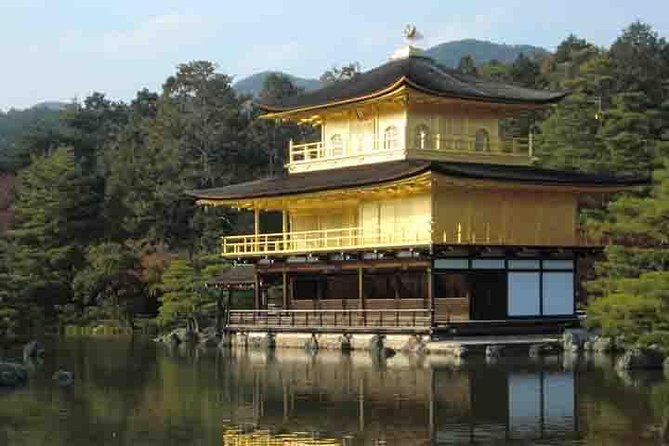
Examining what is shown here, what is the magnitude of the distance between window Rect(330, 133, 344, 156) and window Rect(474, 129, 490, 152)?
5.08 m

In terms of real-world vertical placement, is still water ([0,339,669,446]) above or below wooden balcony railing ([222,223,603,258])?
below

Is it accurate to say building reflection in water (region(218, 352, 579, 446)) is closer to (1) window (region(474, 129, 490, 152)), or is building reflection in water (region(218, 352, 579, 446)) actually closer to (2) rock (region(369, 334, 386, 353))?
(2) rock (region(369, 334, 386, 353))

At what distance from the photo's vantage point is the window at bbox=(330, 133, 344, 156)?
4688cm

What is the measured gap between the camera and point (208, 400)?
25.3 meters

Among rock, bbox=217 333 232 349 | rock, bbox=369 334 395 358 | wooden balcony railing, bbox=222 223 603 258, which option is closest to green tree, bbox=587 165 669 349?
wooden balcony railing, bbox=222 223 603 258

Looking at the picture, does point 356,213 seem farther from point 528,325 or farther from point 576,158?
point 576,158

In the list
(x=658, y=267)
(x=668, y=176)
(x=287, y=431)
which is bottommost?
(x=287, y=431)

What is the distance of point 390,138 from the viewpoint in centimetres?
4447

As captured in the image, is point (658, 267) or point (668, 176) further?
point (658, 267)

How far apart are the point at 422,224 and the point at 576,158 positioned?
1358cm

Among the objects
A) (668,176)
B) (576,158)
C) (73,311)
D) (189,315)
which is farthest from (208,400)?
(73,311)

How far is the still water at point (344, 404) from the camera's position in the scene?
1961cm

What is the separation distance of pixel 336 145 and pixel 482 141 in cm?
555

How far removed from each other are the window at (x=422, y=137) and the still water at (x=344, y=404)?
10.6 m
